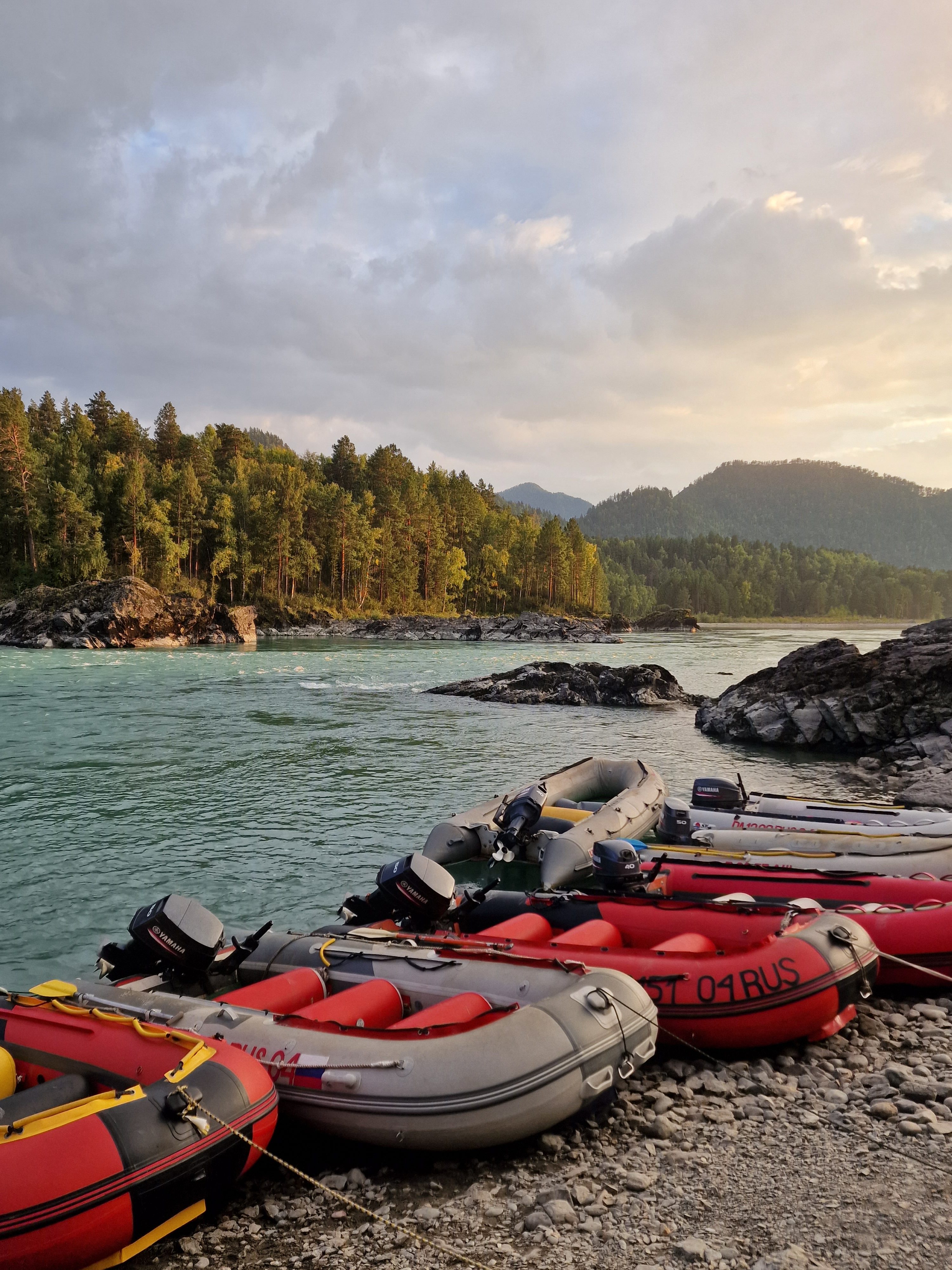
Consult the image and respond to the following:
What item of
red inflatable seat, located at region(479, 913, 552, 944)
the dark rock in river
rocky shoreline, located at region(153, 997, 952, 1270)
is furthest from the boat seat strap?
the dark rock in river

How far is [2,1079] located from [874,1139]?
183 inches

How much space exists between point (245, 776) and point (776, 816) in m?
9.34

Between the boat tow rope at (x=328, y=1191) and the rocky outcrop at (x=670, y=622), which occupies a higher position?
the rocky outcrop at (x=670, y=622)

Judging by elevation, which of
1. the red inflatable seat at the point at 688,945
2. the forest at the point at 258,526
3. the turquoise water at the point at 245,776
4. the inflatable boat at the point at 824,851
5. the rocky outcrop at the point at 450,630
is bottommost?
the turquoise water at the point at 245,776

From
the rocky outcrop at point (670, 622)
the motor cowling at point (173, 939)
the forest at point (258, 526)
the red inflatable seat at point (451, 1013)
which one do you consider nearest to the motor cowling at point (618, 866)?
the red inflatable seat at point (451, 1013)

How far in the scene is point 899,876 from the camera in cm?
736

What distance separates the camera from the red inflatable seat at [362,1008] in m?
4.75

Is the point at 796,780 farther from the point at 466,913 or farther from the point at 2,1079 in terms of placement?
the point at 2,1079

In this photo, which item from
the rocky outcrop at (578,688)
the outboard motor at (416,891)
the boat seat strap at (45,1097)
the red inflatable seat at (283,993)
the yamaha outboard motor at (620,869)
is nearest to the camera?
the boat seat strap at (45,1097)

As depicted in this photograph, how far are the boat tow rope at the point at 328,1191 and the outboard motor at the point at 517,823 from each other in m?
6.01

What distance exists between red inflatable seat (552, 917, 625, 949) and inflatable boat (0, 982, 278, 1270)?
8.86 feet

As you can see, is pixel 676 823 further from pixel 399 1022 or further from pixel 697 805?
pixel 399 1022

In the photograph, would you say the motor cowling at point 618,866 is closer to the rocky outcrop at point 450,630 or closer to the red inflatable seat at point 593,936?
the red inflatable seat at point 593,936

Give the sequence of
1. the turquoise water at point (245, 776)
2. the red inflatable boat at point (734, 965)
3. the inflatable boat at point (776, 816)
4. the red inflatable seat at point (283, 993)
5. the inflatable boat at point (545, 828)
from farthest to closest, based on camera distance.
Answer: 1. the inflatable boat at point (776, 816)
2. the inflatable boat at point (545, 828)
3. the turquoise water at point (245, 776)
4. the red inflatable seat at point (283, 993)
5. the red inflatable boat at point (734, 965)
